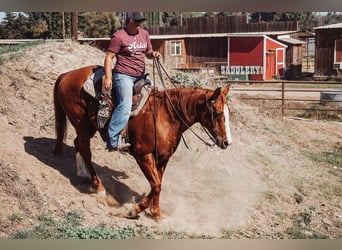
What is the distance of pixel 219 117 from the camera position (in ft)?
17.1

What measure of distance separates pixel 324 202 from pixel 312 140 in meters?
0.88

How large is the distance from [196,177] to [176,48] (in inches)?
66.9

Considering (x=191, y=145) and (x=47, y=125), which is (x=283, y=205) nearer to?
(x=191, y=145)

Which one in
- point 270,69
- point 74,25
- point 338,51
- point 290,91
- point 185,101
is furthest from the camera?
point 290,91

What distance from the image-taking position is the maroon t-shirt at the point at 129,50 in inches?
205

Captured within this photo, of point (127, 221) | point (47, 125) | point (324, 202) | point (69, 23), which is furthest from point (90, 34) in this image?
point (324, 202)

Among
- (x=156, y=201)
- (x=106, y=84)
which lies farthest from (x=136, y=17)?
(x=156, y=201)

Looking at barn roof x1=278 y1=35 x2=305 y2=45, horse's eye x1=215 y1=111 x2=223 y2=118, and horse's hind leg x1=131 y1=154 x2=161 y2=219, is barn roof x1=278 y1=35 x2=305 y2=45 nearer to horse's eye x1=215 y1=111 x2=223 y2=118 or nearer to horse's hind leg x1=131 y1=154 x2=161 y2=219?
horse's eye x1=215 y1=111 x2=223 y2=118

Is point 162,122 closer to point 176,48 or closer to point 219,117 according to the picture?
point 219,117

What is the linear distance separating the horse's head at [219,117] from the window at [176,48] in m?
1.66

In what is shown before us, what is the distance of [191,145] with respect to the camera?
661 cm

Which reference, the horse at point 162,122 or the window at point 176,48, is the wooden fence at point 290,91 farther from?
the horse at point 162,122

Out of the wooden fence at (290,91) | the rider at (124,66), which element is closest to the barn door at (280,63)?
the wooden fence at (290,91)

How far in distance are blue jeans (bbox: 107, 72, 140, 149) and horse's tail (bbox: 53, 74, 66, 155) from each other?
0.95 metres
